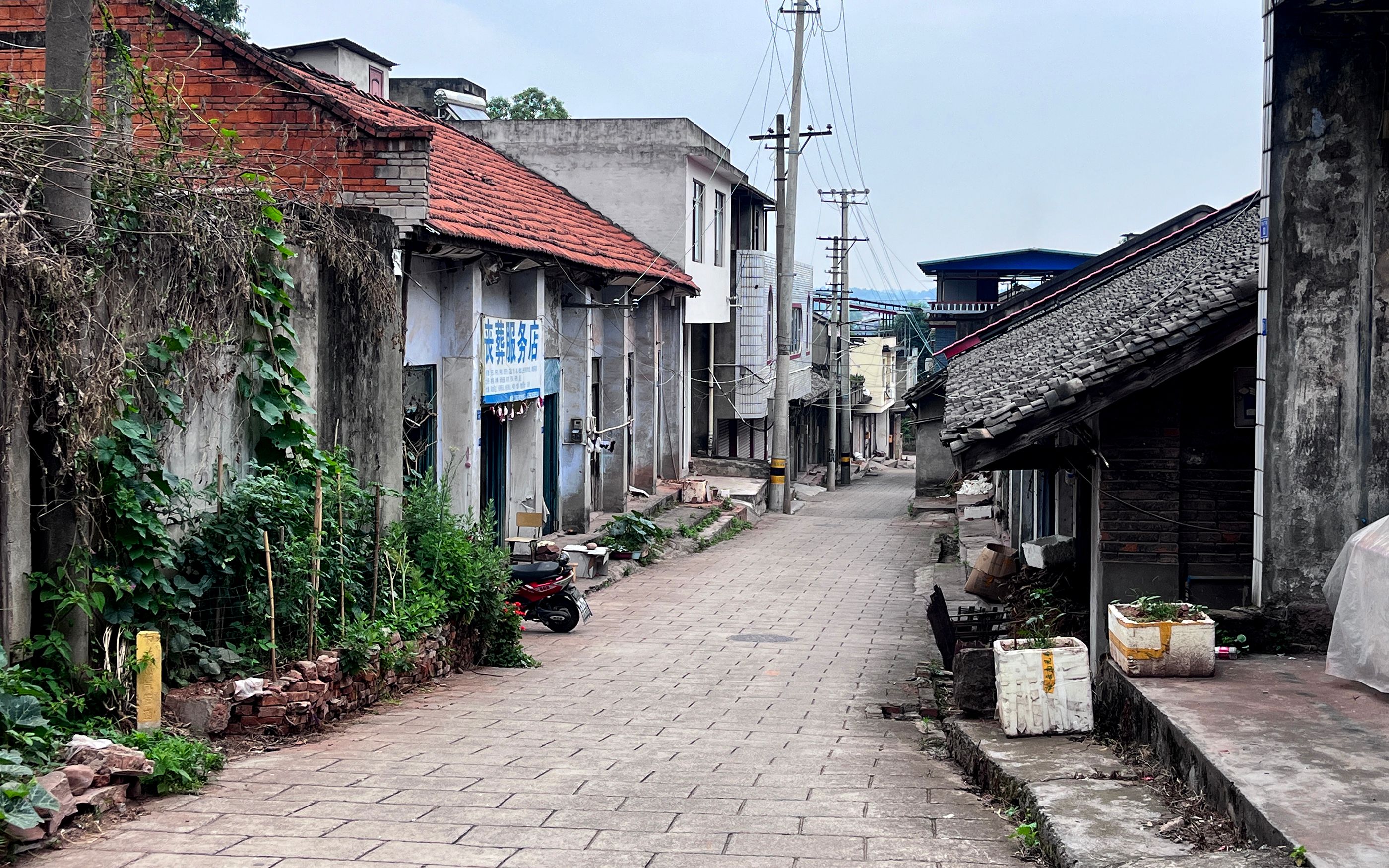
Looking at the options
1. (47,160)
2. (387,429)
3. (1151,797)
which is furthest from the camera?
(387,429)

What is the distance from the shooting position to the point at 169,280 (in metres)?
7.97

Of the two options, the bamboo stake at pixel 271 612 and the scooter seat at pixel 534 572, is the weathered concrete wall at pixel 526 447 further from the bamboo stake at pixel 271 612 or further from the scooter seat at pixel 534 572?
the bamboo stake at pixel 271 612

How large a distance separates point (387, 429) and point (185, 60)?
4.33 meters

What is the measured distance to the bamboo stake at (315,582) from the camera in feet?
28.8

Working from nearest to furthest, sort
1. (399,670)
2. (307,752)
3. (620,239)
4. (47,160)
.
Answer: (47,160) → (307,752) → (399,670) → (620,239)

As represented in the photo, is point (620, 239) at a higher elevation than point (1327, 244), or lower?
higher

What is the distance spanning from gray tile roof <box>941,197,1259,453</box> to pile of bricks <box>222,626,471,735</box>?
4.64 metres

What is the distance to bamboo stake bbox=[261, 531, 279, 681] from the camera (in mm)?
8227

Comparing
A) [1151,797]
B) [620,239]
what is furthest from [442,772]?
[620,239]

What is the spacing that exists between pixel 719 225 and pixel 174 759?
26.5 m

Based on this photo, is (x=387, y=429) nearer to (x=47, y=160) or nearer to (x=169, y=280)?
(x=169, y=280)

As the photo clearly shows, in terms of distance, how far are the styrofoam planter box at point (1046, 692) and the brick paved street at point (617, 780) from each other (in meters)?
0.63

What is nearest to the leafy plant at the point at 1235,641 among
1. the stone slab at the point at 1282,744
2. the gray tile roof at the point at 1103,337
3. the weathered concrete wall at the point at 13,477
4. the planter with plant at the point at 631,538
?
the stone slab at the point at 1282,744

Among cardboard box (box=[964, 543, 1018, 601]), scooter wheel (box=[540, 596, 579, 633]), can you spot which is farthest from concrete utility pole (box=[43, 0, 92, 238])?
cardboard box (box=[964, 543, 1018, 601])
